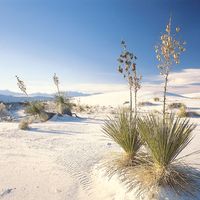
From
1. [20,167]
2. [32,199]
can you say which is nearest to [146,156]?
[32,199]

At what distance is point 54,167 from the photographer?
17.1 feet

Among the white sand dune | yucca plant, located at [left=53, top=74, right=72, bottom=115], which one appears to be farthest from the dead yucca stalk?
yucca plant, located at [left=53, top=74, right=72, bottom=115]

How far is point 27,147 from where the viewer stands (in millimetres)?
6828

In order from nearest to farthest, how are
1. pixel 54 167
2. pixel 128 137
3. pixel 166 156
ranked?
pixel 166 156
pixel 128 137
pixel 54 167

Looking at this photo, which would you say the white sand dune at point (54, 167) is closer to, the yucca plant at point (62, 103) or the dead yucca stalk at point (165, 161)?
the dead yucca stalk at point (165, 161)

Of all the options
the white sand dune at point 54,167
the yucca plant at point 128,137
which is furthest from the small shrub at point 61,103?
the yucca plant at point 128,137

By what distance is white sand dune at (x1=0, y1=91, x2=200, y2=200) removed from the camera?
161 inches

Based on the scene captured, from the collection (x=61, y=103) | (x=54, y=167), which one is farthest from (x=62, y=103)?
(x=54, y=167)

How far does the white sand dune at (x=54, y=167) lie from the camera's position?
4.09 m

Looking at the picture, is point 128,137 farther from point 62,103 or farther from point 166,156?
point 62,103

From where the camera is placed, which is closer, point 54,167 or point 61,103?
point 54,167

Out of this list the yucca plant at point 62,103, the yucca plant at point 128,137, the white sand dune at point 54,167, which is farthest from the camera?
the yucca plant at point 62,103

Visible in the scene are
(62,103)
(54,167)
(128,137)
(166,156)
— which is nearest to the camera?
(166,156)

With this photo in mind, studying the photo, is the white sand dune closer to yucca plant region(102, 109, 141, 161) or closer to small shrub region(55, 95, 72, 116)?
yucca plant region(102, 109, 141, 161)
